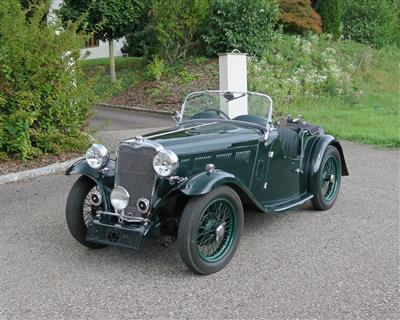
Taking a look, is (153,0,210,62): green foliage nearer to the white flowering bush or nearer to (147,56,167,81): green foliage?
(147,56,167,81): green foliage

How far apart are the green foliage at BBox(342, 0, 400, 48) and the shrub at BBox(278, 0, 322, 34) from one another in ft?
12.7

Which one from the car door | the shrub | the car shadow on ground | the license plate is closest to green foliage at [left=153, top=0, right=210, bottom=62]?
the shrub

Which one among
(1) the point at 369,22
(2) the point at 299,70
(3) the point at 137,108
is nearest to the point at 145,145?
(3) the point at 137,108

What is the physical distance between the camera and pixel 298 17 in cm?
1961

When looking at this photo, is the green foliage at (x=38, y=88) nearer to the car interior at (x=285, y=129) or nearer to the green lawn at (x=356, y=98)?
the green lawn at (x=356, y=98)

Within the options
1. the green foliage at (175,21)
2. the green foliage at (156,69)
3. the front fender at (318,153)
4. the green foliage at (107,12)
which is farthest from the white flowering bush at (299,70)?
the front fender at (318,153)

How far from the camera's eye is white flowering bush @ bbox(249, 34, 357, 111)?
15.2 m

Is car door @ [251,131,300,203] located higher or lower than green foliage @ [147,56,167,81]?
lower

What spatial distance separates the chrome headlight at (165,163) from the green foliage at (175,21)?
12.5 metres

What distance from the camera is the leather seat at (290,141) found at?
588 centimetres

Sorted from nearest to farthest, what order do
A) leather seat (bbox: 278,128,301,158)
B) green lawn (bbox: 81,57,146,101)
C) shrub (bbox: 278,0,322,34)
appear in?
leather seat (bbox: 278,128,301,158) → green lawn (bbox: 81,57,146,101) → shrub (bbox: 278,0,322,34)

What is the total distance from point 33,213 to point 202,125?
2299mm

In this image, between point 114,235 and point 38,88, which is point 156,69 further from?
point 114,235

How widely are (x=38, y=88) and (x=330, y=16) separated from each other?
15.8 metres
